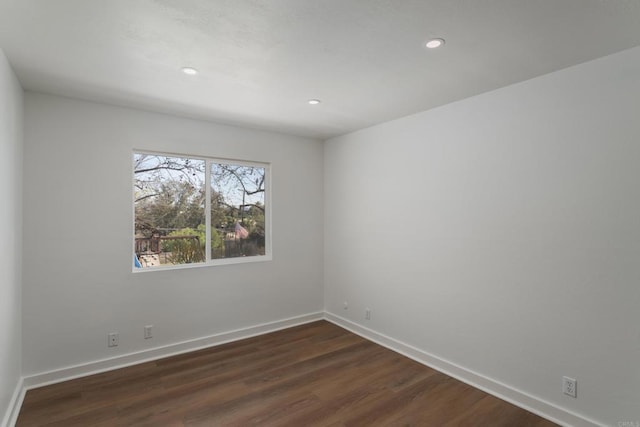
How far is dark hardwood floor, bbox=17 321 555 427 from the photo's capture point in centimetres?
235

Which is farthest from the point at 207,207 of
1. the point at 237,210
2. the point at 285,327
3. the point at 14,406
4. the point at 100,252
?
the point at 14,406

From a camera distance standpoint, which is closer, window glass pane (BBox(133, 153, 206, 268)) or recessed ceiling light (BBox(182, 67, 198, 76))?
recessed ceiling light (BBox(182, 67, 198, 76))

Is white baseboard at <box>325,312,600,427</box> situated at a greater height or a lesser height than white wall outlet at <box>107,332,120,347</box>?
lesser

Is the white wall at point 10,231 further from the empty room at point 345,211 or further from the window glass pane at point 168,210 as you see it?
the window glass pane at point 168,210

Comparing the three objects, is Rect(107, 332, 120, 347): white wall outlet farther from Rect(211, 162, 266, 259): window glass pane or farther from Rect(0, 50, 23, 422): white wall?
Rect(211, 162, 266, 259): window glass pane

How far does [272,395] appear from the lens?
8.74 feet

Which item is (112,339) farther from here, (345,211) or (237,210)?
(345,211)

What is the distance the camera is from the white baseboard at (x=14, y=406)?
218cm

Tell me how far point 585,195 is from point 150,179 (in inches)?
148

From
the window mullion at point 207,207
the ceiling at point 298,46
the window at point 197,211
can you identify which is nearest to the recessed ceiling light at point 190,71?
the ceiling at point 298,46

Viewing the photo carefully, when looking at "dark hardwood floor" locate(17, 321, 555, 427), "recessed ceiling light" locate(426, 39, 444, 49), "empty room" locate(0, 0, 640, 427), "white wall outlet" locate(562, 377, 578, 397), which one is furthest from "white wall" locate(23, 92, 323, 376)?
"white wall outlet" locate(562, 377, 578, 397)

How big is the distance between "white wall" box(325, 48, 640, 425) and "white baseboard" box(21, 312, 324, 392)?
4.05 ft

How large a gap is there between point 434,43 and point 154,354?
143 inches

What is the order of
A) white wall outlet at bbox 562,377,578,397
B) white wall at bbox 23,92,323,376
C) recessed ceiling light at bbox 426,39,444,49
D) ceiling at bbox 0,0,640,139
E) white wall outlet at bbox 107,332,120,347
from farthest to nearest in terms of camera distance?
white wall outlet at bbox 107,332,120,347 < white wall at bbox 23,92,323,376 < white wall outlet at bbox 562,377,578,397 < recessed ceiling light at bbox 426,39,444,49 < ceiling at bbox 0,0,640,139
